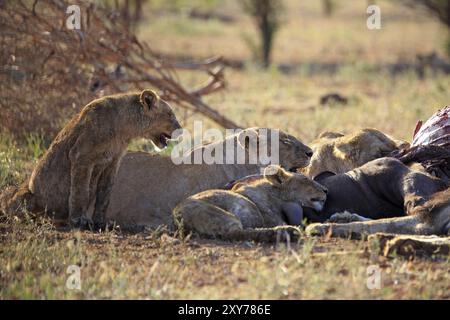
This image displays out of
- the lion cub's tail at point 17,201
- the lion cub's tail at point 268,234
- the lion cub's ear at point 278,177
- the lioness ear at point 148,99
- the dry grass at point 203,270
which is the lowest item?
the dry grass at point 203,270

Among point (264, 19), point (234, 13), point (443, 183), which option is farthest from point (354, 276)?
point (234, 13)

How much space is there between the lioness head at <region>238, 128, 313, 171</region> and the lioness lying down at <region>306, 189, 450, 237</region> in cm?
141

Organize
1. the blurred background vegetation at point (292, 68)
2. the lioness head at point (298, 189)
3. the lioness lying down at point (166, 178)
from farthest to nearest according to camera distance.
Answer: the blurred background vegetation at point (292, 68)
the lioness lying down at point (166, 178)
the lioness head at point (298, 189)

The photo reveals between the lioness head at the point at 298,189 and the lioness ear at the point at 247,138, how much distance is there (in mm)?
785

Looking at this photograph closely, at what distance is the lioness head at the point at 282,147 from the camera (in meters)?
7.38

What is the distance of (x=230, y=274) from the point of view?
5.16 m

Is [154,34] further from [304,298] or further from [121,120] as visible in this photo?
[304,298]

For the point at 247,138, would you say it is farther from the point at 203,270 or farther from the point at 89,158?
the point at 203,270

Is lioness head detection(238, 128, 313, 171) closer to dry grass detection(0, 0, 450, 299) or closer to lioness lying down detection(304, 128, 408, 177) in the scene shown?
lioness lying down detection(304, 128, 408, 177)

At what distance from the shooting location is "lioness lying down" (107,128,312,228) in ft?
22.3

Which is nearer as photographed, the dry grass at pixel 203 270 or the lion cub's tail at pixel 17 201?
the dry grass at pixel 203 270

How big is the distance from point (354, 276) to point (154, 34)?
20.2 m

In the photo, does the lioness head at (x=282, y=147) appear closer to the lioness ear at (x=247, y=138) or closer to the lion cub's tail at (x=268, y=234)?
the lioness ear at (x=247, y=138)

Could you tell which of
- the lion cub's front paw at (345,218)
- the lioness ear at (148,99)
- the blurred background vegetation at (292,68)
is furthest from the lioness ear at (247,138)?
the blurred background vegetation at (292,68)
